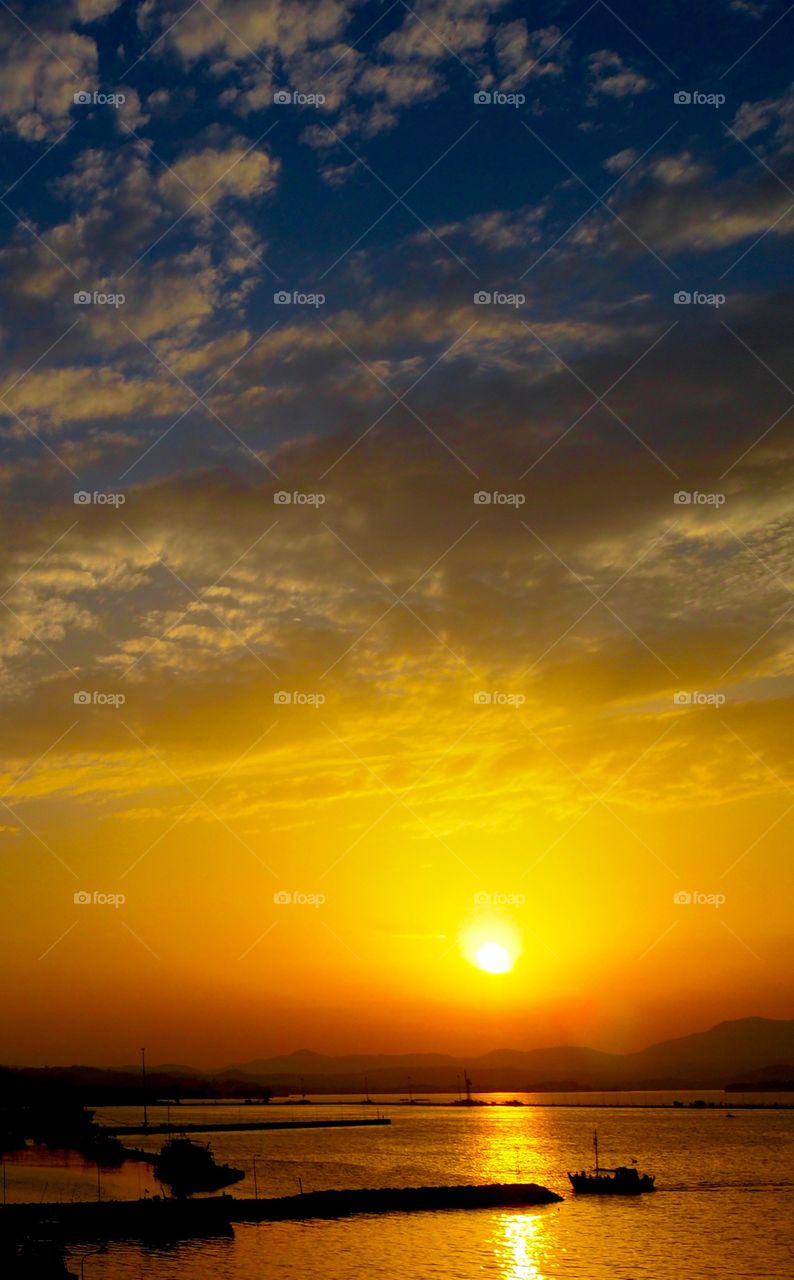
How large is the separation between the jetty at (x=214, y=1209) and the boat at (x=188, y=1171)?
1819 centimetres

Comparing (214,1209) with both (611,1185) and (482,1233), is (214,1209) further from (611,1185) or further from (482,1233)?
(611,1185)

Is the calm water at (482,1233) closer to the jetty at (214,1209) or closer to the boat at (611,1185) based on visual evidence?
the boat at (611,1185)

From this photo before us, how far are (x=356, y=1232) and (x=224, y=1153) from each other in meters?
82.7

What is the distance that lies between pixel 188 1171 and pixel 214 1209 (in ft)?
77.5

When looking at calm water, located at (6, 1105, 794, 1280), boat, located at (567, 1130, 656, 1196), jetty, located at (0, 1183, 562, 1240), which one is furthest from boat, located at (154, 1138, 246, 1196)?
boat, located at (567, 1130, 656, 1196)

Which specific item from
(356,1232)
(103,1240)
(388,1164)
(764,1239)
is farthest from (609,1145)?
(103,1240)

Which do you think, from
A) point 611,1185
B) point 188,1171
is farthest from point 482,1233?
point 188,1171

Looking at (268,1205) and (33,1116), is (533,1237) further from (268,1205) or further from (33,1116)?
(33,1116)

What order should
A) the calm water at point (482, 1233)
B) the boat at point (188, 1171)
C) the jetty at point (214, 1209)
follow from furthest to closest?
1. the boat at point (188, 1171)
2. the jetty at point (214, 1209)
3. the calm water at point (482, 1233)

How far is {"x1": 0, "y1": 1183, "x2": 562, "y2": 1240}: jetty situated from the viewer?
66375 millimetres

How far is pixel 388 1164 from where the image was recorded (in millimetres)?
131750

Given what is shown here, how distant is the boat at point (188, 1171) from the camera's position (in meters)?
93.8

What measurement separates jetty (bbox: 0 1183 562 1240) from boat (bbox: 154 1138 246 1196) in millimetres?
18187

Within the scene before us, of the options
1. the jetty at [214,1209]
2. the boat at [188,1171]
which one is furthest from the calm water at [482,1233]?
the boat at [188,1171]
